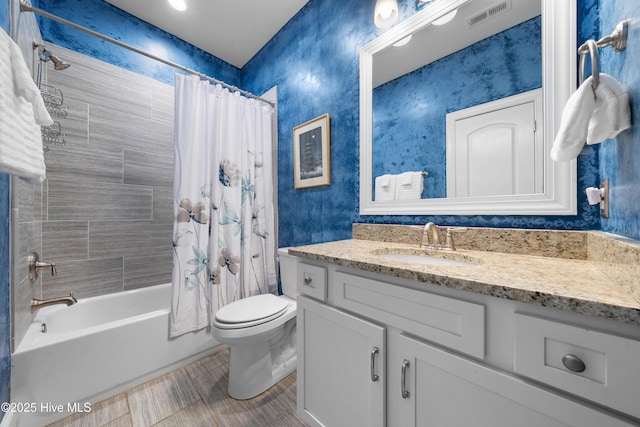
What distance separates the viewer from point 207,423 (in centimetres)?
118

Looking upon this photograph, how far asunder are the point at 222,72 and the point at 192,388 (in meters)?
2.72

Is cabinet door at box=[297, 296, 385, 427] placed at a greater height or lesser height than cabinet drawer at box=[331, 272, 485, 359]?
lesser

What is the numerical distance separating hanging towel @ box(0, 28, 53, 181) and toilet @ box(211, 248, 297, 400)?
3.36ft

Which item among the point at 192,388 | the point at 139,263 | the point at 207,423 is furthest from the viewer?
the point at 139,263

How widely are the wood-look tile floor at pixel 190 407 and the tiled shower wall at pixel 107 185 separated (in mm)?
816

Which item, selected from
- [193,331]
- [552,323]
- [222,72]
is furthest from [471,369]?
[222,72]

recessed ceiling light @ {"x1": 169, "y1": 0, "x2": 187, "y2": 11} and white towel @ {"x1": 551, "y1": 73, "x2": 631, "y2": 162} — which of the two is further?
recessed ceiling light @ {"x1": 169, "y1": 0, "x2": 187, "y2": 11}

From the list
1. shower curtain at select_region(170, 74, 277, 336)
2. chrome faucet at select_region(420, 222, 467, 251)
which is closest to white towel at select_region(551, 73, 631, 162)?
chrome faucet at select_region(420, 222, 467, 251)

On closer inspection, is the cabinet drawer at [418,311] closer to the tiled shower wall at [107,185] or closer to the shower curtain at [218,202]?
the shower curtain at [218,202]

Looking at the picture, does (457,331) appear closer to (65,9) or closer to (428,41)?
(428,41)

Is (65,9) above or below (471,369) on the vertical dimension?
above

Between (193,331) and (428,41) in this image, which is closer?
(428,41)

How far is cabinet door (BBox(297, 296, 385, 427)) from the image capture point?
79 centimetres

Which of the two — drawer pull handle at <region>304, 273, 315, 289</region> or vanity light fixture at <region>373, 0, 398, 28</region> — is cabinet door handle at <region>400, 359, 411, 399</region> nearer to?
drawer pull handle at <region>304, 273, 315, 289</region>
